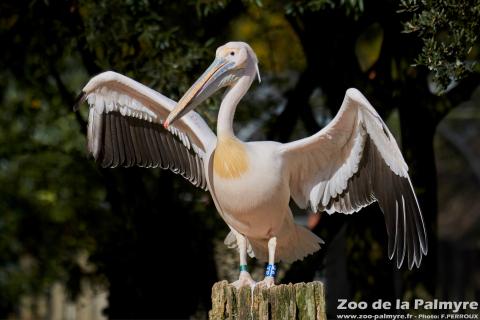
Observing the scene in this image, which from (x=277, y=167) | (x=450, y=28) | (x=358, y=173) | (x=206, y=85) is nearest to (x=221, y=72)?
(x=206, y=85)

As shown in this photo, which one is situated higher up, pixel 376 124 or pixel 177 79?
pixel 177 79

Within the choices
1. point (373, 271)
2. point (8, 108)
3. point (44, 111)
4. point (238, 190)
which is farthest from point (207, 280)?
point (238, 190)

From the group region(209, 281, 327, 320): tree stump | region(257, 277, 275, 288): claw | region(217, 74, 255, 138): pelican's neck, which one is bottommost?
region(209, 281, 327, 320): tree stump

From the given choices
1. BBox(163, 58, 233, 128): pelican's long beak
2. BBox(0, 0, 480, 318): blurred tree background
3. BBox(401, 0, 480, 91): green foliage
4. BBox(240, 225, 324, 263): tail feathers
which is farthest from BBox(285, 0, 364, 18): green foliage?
BBox(240, 225, 324, 263): tail feathers

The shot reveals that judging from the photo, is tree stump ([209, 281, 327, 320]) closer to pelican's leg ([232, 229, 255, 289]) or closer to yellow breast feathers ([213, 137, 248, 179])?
pelican's leg ([232, 229, 255, 289])

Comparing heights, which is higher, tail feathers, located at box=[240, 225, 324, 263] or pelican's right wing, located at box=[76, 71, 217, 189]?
pelican's right wing, located at box=[76, 71, 217, 189]

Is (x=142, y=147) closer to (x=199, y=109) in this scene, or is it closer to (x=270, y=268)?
(x=199, y=109)

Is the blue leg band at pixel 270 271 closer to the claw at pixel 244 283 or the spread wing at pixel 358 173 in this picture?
the claw at pixel 244 283

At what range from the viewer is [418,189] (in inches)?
416

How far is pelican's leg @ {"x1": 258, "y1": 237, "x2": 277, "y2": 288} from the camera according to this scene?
6.83 meters

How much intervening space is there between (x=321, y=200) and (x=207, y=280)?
4738mm

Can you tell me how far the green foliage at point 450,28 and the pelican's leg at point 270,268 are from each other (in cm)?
158

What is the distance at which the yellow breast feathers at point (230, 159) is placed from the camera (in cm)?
697

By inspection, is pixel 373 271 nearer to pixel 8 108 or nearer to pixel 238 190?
pixel 238 190
